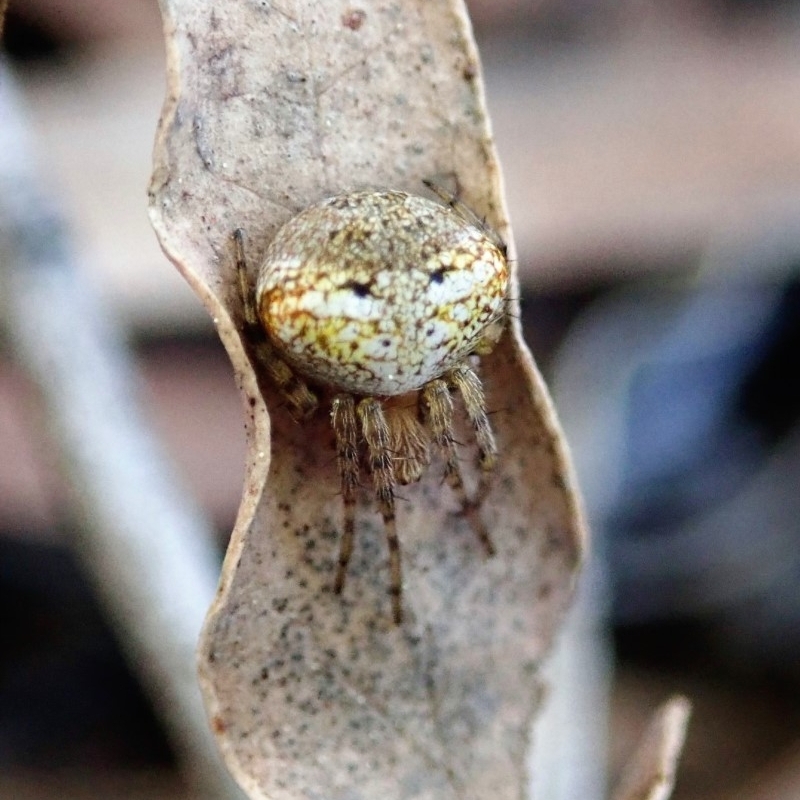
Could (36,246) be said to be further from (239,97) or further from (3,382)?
(3,382)

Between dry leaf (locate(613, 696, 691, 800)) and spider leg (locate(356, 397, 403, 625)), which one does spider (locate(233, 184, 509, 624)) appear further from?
dry leaf (locate(613, 696, 691, 800))

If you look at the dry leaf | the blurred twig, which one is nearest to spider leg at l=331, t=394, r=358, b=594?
the dry leaf

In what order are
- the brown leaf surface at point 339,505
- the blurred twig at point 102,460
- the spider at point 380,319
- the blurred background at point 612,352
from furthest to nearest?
the blurred background at point 612,352 < the blurred twig at point 102,460 < the spider at point 380,319 < the brown leaf surface at point 339,505

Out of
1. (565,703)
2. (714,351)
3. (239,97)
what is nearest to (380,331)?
(239,97)

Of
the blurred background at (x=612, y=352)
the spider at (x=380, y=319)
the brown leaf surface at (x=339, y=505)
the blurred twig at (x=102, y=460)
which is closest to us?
the brown leaf surface at (x=339, y=505)

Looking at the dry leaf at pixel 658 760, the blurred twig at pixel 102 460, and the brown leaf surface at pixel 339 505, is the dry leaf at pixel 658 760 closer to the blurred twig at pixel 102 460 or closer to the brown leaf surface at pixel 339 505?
the brown leaf surface at pixel 339 505

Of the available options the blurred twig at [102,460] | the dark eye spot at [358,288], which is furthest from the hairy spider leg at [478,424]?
the blurred twig at [102,460]
